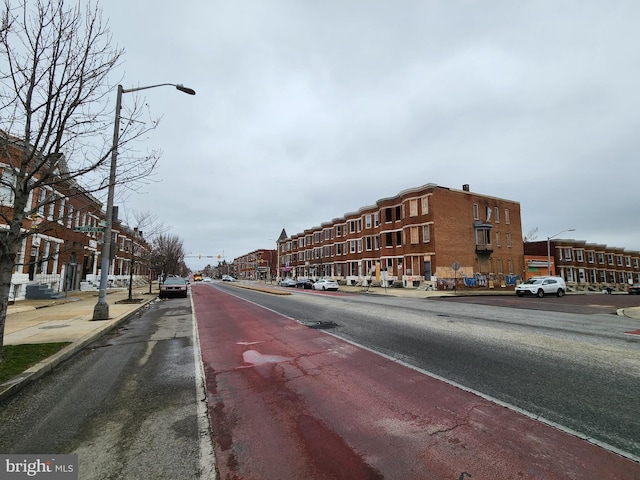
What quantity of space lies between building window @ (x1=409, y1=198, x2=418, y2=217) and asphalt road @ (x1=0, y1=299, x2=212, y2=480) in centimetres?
3662

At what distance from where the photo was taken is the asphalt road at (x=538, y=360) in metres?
4.25

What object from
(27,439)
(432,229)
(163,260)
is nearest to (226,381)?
(27,439)

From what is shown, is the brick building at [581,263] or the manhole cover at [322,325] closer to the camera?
the manhole cover at [322,325]

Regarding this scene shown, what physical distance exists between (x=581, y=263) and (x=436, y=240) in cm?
4124

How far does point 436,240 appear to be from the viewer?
38.3 metres

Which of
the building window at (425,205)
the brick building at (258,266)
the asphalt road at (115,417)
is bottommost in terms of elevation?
the asphalt road at (115,417)

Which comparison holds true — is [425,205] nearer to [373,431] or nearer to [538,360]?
[538,360]

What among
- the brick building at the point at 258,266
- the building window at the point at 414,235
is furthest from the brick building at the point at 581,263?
the brick building at the point at 258,266

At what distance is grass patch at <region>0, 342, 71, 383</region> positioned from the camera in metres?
5.93

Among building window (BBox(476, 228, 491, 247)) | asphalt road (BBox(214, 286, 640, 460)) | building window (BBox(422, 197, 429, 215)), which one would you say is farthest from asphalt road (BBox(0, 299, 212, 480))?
building window (BBox(476, 228, 491, 247))

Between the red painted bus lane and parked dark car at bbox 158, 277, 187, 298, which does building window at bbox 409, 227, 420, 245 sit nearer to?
parked dark car at bbox 158, 277, 187, 298

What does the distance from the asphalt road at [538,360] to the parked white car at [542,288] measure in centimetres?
2053

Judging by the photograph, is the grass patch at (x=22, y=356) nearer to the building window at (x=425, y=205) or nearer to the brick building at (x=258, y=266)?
the building window at (x=425, y=205)

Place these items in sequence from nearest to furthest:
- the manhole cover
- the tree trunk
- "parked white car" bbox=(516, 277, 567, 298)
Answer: the tree trunk → the manhole cover → "parked white car" bbox=(516, 277, 567, 298)
